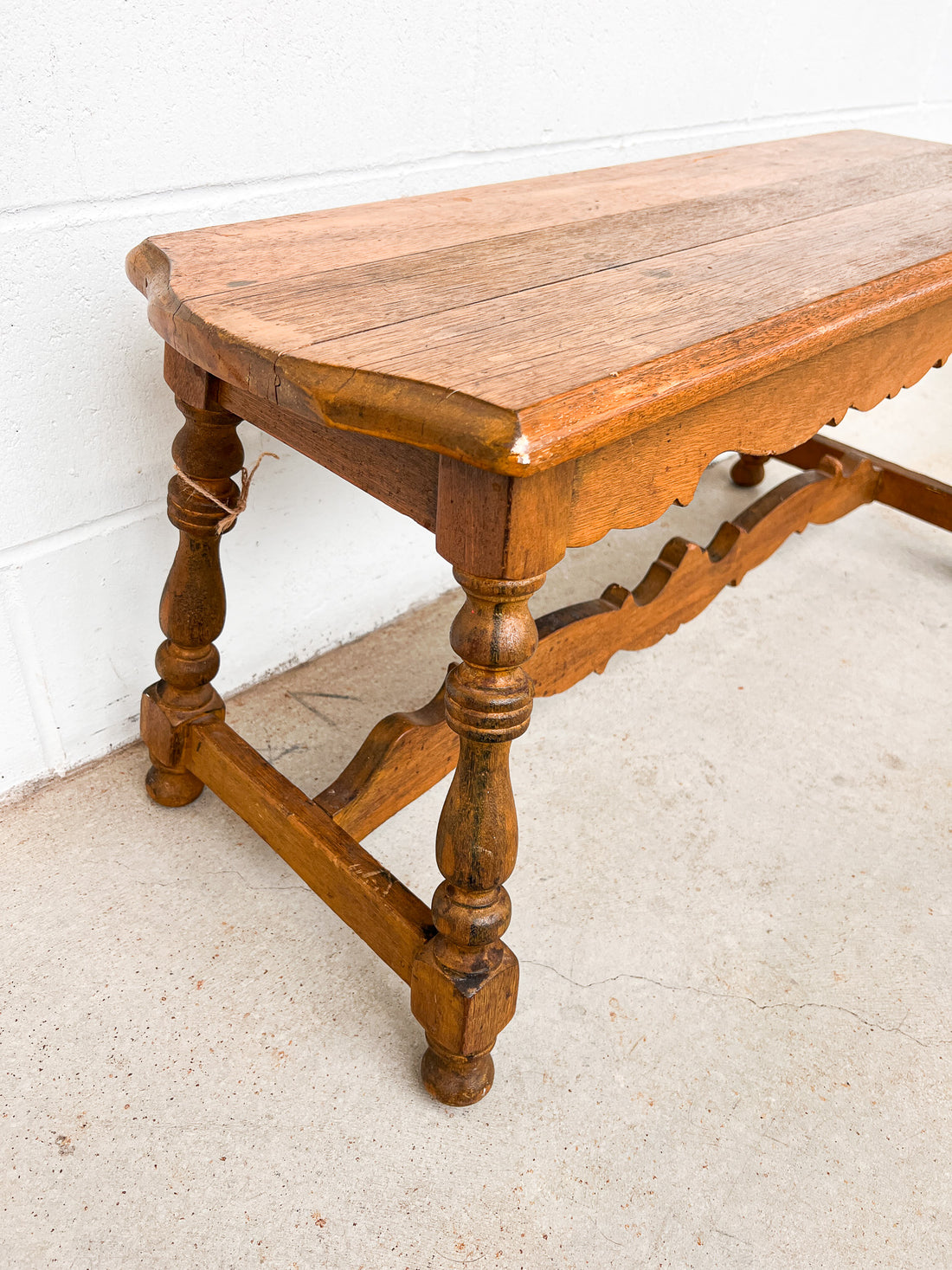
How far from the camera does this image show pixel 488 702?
899 millimetres

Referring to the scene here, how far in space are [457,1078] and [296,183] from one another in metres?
1.17

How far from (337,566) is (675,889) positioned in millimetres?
781

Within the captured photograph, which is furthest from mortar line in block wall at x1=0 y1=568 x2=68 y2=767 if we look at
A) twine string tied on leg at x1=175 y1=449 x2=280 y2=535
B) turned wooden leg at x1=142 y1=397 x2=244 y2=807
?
twine string tied on leg at x1=175 y1=449 x2=280 y2=535

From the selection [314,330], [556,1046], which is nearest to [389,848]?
[556,1046]

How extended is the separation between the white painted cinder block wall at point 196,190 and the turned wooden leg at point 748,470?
75cm

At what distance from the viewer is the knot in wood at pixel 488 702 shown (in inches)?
35.5

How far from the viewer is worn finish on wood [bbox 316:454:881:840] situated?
130 centimetres

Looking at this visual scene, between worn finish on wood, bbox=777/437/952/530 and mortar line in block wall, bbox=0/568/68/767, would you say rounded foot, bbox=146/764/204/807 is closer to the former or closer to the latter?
mortar line in block wall, bbox=0/568/68/767

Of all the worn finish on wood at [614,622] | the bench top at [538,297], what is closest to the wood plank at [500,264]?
Answer: the bench top at [538,297]

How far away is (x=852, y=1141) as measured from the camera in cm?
109

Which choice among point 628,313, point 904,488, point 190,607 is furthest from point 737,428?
point 904,488

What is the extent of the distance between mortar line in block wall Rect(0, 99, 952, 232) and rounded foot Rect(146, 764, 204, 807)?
0.71 meters

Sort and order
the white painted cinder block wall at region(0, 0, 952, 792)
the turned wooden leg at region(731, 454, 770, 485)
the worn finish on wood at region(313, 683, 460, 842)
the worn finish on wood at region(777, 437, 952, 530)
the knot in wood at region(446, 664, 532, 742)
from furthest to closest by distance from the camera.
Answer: the turned wooden leg at region(731, 454, 770, 485)
the worn finish on wood at region(777, 437, 952, 530)
the worn finish on wood at region(313, 683, 460, 842)
the white painted cinder block wall at region(0, 0, 952, 792)
the knot in wood at region(446, 664, 532, 742)

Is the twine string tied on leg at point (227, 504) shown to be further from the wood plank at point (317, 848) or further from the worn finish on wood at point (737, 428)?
the worn finish on wood at point (737, 428)
